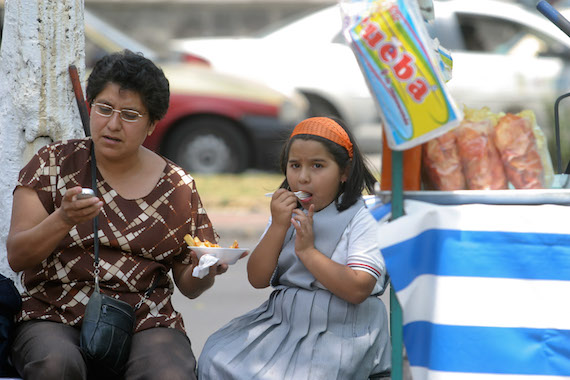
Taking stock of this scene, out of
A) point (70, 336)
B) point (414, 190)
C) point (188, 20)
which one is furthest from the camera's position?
point (188, 20)

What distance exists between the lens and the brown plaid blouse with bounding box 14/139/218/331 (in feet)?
8.72

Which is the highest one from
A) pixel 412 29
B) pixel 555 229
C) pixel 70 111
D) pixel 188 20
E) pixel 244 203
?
pixel 188 20

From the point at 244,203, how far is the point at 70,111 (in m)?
4.54

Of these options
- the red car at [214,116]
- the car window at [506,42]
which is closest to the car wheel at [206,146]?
the red car at [214,116]

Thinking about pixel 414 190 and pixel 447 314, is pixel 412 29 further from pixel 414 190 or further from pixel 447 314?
pixel 447 314

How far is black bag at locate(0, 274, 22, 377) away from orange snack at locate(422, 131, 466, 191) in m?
1.31

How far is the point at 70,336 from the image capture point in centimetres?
257

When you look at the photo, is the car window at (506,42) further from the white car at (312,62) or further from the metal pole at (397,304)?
the metal pole at (397,304)

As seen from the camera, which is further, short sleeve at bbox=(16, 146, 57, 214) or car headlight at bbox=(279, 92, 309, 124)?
car headlight at bbox=(279, 92, 309, 124)

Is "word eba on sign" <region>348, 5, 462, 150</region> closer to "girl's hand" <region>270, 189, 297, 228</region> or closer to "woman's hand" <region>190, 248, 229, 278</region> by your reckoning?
"girl's hand" <region>270, 189, 297, 228</region>

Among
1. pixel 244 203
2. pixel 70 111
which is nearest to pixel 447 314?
pixel 70 111

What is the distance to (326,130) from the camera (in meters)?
2.69

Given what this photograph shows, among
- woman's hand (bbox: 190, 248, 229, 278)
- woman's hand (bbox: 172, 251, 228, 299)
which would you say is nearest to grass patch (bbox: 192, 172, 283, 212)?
woman's hand (bbox: 172, 251, 228, 299)

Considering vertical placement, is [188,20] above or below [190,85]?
above
